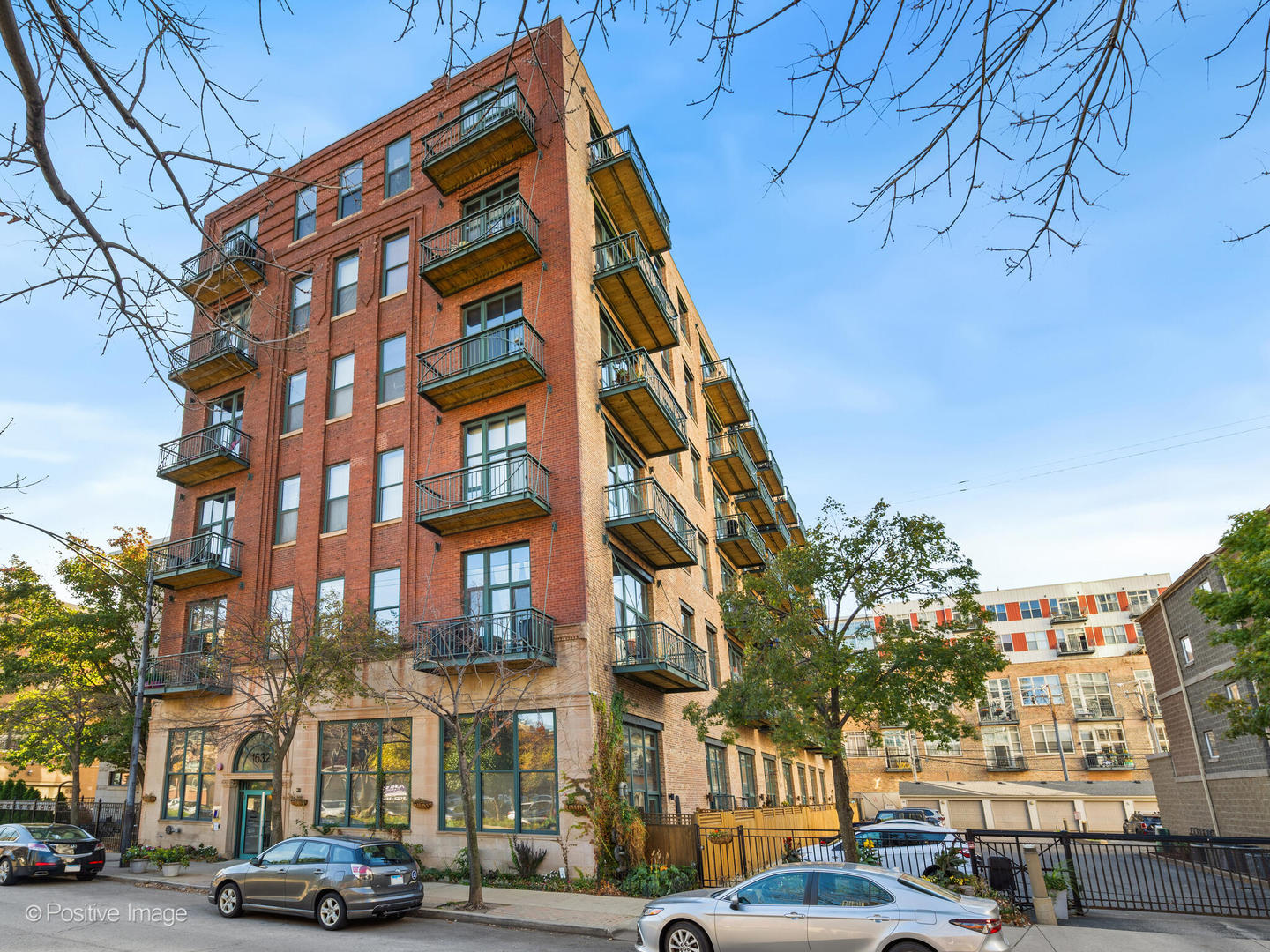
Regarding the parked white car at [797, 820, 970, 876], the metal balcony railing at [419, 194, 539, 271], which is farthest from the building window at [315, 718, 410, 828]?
the metal balcony railing at [419, 194, 539, 271]

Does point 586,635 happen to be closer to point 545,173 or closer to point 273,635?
point 273,635

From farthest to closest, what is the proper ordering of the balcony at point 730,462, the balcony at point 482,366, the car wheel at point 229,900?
the balcony at point 730,462 → the balcony at point 482,366 → the car wheel at point 229,900

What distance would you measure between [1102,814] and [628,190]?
185 ft

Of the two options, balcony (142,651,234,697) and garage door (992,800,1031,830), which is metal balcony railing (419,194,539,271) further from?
garage door (992,800,1031,830)

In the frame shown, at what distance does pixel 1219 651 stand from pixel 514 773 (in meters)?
24.4

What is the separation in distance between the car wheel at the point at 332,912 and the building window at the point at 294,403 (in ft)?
51.8

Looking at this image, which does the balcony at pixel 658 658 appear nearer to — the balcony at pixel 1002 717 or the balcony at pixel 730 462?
the balcony at pixel 730 462

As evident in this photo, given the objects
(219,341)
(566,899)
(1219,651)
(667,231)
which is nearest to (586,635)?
(566,899)

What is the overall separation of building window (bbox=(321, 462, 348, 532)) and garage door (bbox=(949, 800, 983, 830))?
52497 millimetres

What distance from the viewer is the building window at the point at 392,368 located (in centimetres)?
2388

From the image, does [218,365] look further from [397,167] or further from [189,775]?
[189,775]

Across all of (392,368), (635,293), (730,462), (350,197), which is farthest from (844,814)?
(350,197)

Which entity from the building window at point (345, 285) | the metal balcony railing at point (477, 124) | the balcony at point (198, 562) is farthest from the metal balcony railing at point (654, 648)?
the metal balcony railing at point (477, 124)

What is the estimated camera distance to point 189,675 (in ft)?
78.7
